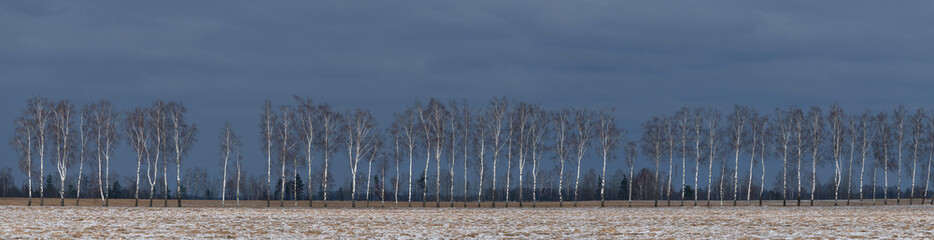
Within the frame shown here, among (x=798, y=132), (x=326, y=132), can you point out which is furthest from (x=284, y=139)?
(x=798, y=132)

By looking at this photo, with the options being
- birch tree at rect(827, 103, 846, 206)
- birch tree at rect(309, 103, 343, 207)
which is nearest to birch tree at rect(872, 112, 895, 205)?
birch tree at rect(827, 103, 846, 206)

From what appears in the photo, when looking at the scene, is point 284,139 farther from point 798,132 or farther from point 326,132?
point 798,132

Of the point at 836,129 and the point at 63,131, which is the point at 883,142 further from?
the point at 63,131

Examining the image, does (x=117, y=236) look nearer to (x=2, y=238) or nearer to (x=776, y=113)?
(x=2, y=238)

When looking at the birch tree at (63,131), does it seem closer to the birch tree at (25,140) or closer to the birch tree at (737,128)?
the birch tree at (25,140)

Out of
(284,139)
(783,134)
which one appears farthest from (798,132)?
(284,139)

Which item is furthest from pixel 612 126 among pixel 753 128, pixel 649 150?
pixel 753 128

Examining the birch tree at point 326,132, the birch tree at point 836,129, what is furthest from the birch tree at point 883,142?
the birch tree at point 326,132

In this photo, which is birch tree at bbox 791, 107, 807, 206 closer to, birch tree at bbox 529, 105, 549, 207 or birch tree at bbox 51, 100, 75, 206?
birch tree at bbox 529, 105, 549, 207

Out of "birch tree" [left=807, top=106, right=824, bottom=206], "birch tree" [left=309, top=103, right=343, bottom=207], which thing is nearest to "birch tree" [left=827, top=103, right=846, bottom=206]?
"birch tree" [left=807, top=106, right=824, bottom=206]

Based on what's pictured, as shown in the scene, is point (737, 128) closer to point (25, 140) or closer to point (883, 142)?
point (883, 142)

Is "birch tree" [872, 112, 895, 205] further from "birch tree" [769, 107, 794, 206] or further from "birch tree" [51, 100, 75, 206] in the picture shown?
"birch tree" [51, 100, 75, 206]

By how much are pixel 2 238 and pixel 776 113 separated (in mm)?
→ 72137

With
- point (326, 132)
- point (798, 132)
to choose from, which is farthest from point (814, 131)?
point (326, 132)
